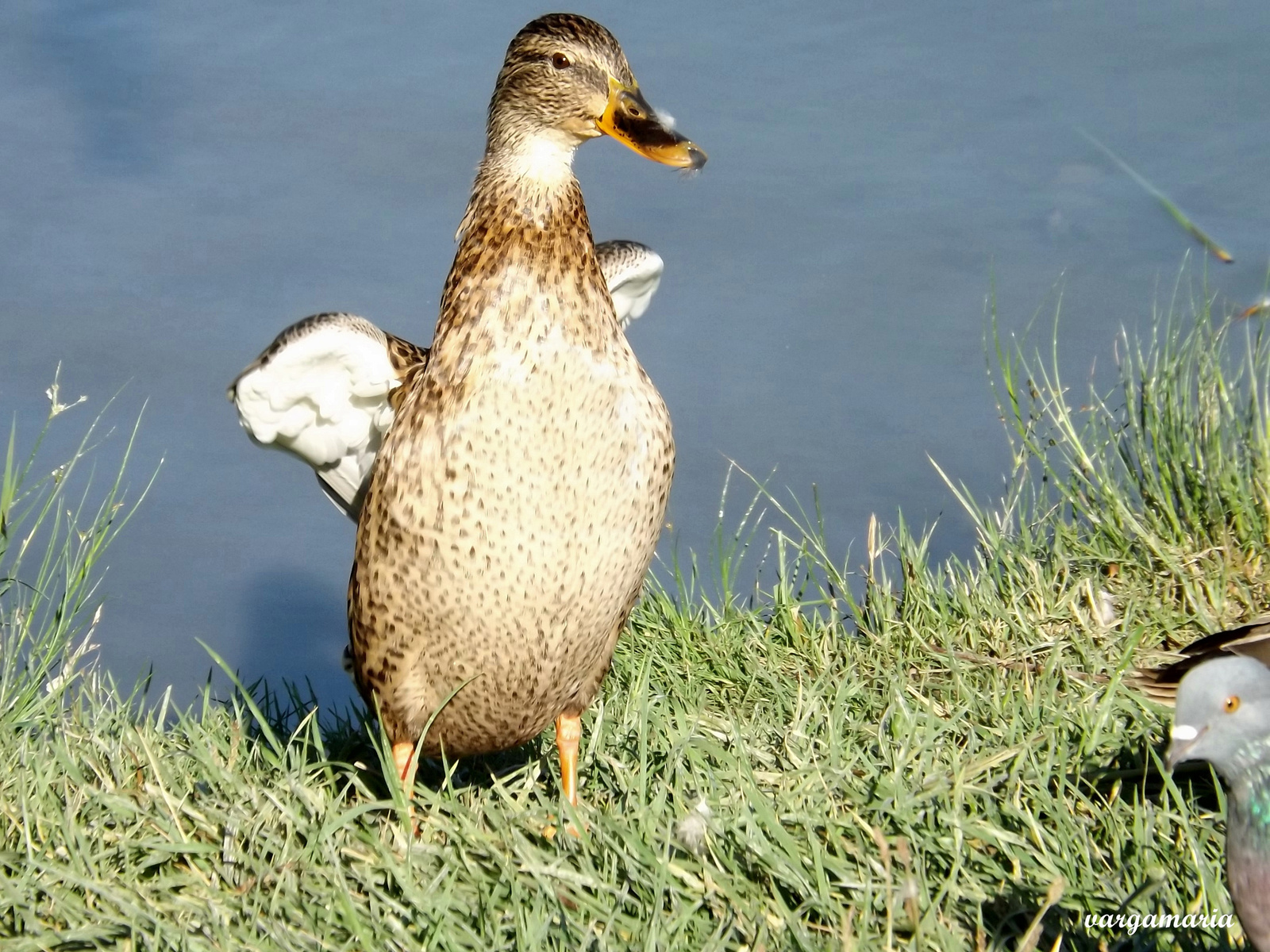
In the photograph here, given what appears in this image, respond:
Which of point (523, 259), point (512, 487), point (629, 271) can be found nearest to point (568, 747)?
point (512, 487)

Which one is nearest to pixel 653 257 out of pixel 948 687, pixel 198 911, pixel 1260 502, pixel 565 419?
pixel 565 419

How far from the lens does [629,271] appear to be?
158 inches

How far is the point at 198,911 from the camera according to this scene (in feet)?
9.36

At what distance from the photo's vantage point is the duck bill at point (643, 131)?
324 cm

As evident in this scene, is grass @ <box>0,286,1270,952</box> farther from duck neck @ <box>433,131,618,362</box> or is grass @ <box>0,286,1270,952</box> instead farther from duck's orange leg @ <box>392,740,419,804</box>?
duck neck @ <box>433,131,618,362</box>

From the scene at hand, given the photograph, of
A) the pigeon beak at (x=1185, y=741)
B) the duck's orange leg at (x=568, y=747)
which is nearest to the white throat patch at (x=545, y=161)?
the duck's orange leg at (x=568, y=747)

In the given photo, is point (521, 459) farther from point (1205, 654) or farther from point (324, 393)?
point (1205, 654)

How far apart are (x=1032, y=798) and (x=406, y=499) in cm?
139

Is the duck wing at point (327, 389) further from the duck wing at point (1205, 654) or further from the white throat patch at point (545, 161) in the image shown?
the duck wing at point (1205, 654)

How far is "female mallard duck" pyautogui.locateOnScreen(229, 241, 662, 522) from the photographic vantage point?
3.37m

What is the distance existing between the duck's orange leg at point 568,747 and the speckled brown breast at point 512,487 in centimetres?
15

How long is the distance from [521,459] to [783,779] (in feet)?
2.79

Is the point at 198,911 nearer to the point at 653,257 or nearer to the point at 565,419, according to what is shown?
the point at 565,419

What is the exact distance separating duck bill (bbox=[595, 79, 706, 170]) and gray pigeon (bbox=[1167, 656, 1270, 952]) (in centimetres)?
157
